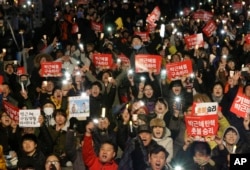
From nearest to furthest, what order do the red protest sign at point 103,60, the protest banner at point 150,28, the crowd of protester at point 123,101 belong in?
the crowd of protester at point 123,101 < the red protest sign at point 103,60 < the protest banner at point 150,28

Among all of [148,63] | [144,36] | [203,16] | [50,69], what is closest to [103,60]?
[148,63]

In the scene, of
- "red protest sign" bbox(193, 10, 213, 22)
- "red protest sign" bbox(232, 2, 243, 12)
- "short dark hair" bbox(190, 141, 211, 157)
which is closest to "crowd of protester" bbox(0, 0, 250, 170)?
"short dark hair" bbox(190, 141, 211, 157)

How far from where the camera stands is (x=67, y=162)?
714 centimetres

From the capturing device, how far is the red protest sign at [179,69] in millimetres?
9531

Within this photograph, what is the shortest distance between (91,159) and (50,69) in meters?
3.89

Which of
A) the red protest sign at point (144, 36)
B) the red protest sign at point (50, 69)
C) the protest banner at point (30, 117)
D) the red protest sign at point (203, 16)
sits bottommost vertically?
the protest banner at point (30, 117)

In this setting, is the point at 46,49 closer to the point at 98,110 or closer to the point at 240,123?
the point at 98,110

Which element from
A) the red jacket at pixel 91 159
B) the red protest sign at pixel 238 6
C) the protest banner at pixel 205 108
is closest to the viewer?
the red jacket at pixel 91 159

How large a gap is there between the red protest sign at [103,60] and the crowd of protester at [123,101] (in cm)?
8

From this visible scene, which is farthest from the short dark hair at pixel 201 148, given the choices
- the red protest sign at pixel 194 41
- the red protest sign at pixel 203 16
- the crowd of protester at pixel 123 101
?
the red protest sign at pixel 203 16

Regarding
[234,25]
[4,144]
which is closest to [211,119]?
[4,144]

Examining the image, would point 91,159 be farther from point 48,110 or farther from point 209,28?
point 209,28

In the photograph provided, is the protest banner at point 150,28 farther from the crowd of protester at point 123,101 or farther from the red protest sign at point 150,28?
the crowd of protester at point 123,101

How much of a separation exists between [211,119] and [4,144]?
2.63 m
